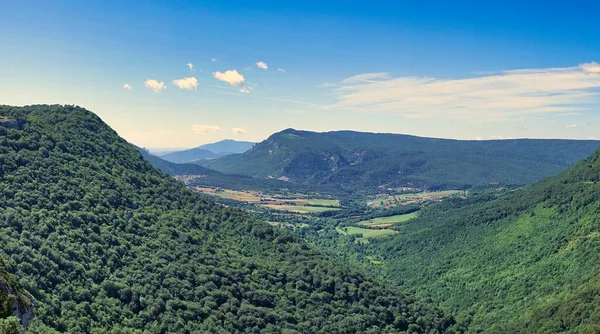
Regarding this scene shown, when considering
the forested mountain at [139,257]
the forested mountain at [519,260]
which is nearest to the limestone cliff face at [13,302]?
the forested mountain at [139,257]

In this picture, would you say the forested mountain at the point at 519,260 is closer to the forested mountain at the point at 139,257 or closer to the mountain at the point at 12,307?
the forested mountain at the point at 139,257

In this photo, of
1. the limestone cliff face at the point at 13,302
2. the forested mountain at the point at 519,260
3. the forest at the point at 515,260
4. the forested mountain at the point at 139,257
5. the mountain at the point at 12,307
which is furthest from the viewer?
the forest at the point at 515,260

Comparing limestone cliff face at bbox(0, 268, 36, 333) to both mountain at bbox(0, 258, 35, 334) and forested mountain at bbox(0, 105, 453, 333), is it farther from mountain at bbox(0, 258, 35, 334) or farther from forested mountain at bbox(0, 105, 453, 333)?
forested mountain at bbox(0, 105, 453, 333)

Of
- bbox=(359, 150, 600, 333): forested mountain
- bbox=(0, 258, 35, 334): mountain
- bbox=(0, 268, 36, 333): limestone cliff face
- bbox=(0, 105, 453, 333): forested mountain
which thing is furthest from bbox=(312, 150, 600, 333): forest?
bbox=(0, 258, 35, 334): mountain

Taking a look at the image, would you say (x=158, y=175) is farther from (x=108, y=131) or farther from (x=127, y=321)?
(x=127, y=321)

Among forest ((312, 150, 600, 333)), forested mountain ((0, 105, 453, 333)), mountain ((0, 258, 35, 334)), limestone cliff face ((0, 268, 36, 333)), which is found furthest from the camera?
forest ((312, 150, 600, 333))

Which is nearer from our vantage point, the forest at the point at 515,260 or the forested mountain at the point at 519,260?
the forested mountain at the point at 519,260
